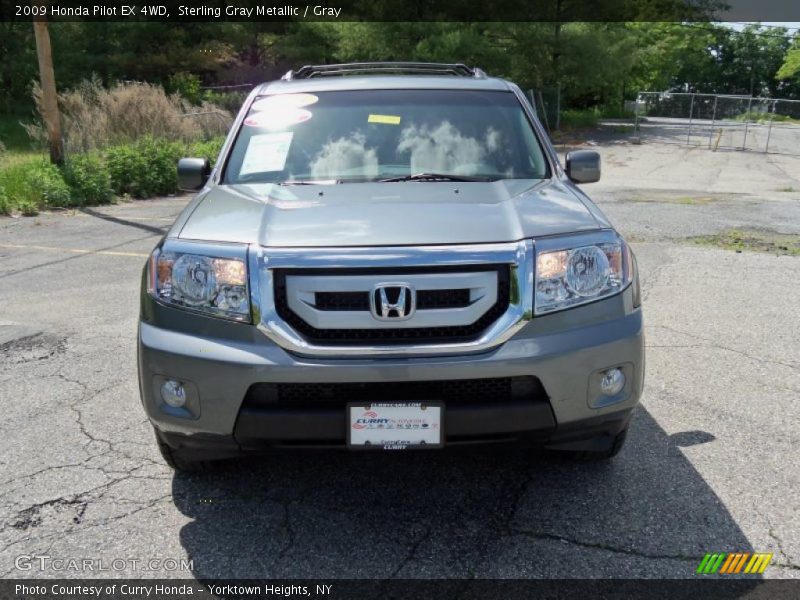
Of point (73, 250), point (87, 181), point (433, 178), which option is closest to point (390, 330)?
point (433, 178)

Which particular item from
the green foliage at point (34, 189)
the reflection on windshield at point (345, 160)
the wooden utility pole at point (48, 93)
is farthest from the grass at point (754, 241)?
the wooden utility pole at point (48, 93)

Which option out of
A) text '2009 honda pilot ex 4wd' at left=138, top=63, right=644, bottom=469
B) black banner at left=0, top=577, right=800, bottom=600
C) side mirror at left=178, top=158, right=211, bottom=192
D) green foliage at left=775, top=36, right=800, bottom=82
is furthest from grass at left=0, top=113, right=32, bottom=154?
green foliage at left=775, top=36, right=800, bottom=82

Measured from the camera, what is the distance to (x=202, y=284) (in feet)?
9.27

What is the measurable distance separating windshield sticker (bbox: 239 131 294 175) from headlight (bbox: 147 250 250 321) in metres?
1.05

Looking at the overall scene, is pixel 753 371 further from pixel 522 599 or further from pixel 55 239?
pixel 55 239

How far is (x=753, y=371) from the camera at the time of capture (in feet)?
15.7

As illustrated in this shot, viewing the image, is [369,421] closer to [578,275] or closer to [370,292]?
[370,292]

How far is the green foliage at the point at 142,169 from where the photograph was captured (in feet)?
45.8

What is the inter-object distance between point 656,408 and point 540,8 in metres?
30.4

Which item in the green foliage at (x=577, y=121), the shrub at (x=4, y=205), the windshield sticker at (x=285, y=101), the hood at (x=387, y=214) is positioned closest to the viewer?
the hood at (x=387, y=214)

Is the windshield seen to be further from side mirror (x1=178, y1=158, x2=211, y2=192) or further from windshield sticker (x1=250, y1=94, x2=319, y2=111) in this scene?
side mirror (x1=178, y1=158, x2=211, y2=192)

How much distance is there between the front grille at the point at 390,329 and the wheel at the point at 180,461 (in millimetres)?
875

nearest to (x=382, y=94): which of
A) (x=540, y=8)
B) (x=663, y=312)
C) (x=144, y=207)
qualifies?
(x=663, y=312)

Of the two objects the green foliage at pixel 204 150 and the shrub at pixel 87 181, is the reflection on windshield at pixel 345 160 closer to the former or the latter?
the shrub at pixel 87 181
